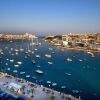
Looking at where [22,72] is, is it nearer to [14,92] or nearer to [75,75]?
[75,75]

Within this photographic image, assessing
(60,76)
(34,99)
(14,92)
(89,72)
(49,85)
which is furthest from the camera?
(89,72)

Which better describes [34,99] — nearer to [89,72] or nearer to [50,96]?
[50,96]

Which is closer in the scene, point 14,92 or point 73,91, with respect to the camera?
point 14,92

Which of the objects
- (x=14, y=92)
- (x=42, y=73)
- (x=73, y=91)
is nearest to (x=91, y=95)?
(x=73, y=91)

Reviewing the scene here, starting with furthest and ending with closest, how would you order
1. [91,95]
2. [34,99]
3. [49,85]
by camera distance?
[49,85] < [91,95] < [34,99]

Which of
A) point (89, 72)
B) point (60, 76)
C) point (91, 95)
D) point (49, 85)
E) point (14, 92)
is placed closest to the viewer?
point (14, 92)

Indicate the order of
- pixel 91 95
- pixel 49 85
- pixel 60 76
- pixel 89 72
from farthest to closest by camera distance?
pixel 89 72 < pixel 60 76 < pixel 49 85 < pixel 91 95

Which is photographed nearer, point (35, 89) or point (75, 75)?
point (35, 89)

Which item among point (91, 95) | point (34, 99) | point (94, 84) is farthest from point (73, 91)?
point (34, 99)

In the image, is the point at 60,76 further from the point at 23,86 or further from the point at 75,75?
the point at 23,86
